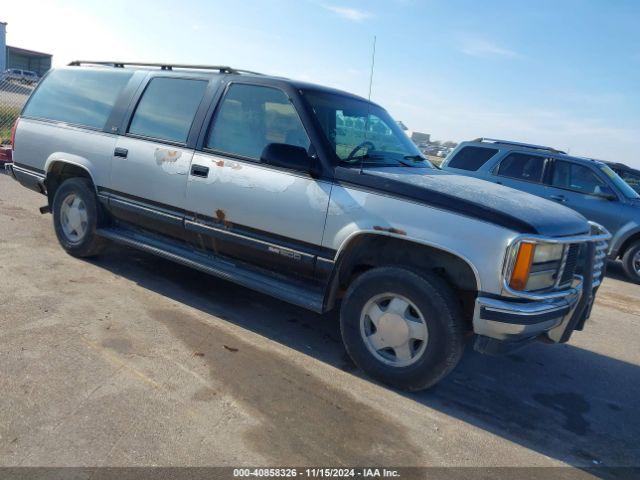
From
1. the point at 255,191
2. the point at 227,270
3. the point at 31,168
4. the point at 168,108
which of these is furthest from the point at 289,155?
the point at 31,168

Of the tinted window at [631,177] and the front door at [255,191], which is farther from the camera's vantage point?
the tinted window at [631,177]

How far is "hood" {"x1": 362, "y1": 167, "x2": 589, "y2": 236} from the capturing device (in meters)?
3.25

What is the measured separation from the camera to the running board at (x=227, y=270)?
156 inches

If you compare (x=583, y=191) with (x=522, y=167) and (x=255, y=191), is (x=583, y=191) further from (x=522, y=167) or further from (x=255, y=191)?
(x=255, y=191)

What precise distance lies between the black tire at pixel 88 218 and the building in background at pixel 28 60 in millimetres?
72445

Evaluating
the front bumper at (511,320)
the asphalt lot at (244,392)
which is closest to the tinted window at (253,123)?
the asphalt lot at (244,392)

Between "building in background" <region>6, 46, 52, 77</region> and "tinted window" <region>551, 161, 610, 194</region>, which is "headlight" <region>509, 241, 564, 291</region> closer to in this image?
"tinted window" <region>551, 161, 610, 194</region>

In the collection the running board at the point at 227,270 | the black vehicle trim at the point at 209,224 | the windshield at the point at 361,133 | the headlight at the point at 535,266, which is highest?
the windshield at the point at 361,133

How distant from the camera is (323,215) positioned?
3.81 m

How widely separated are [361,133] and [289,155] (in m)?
0.84

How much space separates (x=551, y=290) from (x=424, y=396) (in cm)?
111

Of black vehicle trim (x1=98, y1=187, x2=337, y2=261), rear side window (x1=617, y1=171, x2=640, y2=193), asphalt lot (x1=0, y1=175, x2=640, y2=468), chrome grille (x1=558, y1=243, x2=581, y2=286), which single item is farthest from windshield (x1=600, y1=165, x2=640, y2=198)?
black vehicle trim (x1=98, y1=187, x2=337, y2=261)

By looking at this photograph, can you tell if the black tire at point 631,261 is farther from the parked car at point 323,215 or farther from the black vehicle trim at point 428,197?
the black vehicle trim at point 428,197

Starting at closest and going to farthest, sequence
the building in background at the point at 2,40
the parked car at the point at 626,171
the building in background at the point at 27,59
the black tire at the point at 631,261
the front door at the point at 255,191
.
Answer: the front door at the point at 255,191 → the black tire at the point at 631,261 → the parked car at the point at 626,171 → the building in background at the point at 2,40 → the building in background at the point at 27,59
